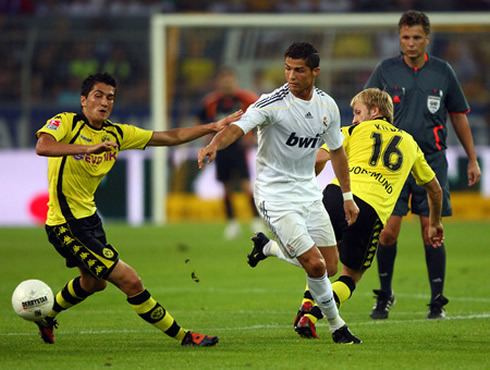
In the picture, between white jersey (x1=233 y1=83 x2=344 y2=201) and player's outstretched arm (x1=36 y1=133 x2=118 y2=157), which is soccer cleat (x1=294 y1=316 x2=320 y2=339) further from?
player's outstretched arm (x1=36 y1=133 x2=118 y2=157)

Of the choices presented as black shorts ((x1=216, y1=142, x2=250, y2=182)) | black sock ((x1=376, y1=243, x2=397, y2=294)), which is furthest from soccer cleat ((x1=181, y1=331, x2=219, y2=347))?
black shorts ((x1=216, y1=142, x2=250, y2=182))

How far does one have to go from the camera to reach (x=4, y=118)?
69.9 ft

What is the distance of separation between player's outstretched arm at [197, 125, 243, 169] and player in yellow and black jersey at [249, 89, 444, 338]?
3.91 feet

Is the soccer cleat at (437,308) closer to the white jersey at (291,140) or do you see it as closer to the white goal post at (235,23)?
the white jersey at (291,140)

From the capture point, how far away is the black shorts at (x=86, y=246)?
6.19 metres

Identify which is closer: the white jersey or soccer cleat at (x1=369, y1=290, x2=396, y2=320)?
the white jersey

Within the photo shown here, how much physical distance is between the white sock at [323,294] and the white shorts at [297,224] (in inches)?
8.5

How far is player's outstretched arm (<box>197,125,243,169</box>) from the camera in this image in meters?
5.50

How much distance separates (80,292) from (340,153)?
206 centimetres

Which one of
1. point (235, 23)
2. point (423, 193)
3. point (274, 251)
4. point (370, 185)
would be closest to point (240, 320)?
Answer: point (274, 251)

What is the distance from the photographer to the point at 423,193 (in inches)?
312

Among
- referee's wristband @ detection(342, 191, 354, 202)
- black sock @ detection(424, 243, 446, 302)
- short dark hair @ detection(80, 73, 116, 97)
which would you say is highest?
short dark hair @ detection(80, 73, 116, 97)

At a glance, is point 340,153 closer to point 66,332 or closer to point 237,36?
point 66,332

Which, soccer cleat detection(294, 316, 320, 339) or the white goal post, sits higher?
the white goal post
